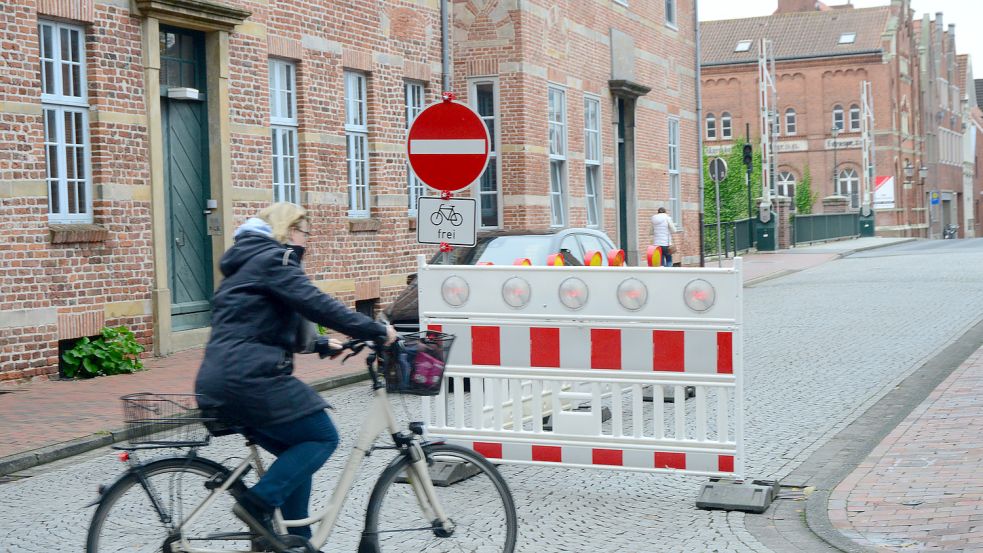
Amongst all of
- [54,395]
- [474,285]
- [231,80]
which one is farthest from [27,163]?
[474,285]

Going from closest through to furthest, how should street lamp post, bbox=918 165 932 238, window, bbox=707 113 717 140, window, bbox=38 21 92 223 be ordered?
1. window, bbox=38 21 92 223
2. window, bbox=707 113 717 140
3. street lamp post, bbox=918 165 932 238

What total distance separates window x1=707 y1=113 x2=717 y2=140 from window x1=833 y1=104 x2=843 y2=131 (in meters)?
7.42

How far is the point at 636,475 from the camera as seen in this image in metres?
8.29

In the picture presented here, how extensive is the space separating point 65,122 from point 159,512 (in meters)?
9.78

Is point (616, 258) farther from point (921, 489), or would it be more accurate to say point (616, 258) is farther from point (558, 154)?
point (558, 154)

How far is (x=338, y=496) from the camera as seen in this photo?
5.23 m

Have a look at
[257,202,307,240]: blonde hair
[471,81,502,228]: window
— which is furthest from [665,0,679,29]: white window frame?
[257,202,307,240]: blonde hair

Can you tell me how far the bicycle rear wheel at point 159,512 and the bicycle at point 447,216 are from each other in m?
5.68

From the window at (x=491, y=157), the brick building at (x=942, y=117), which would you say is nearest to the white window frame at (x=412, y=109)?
the window at (x=491, y=157)

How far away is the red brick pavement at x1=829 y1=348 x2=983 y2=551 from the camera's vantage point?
6.26 metres

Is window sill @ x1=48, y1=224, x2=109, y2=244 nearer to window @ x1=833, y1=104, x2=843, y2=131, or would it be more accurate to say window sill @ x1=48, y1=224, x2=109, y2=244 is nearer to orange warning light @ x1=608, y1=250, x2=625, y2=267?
orange warning light @ x1=608, y1=250, x2=625, y2=267

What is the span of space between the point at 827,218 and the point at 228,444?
53285mm

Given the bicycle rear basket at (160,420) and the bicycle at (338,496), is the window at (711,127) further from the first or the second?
the bicycle rear basket at (160,420)

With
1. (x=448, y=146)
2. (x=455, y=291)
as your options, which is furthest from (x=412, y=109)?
(x=455, y=291)
